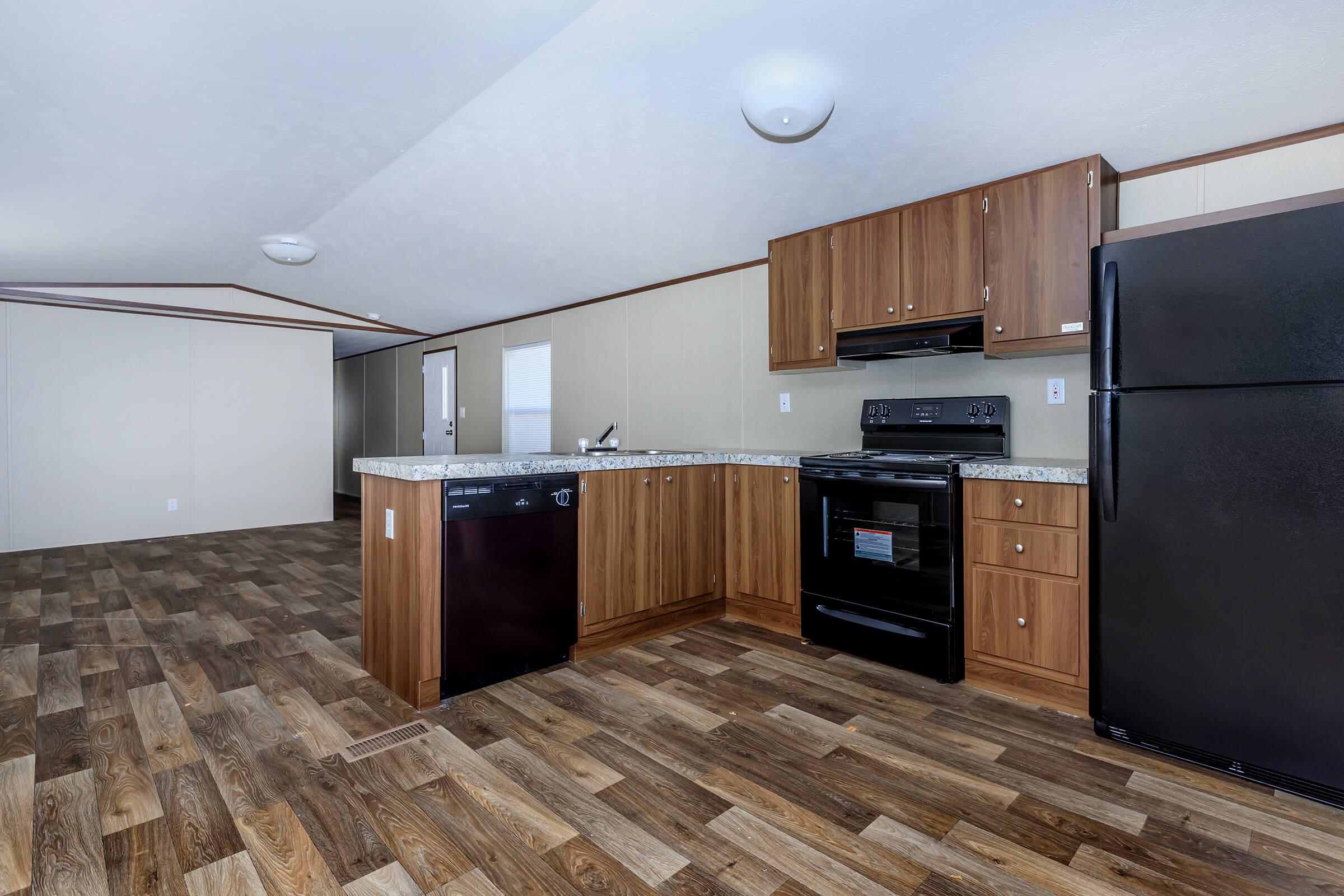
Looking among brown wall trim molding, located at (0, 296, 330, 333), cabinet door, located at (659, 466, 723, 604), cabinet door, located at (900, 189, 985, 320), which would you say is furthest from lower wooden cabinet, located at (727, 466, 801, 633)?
brown wall trim molding, located at (0, 296, 330, 333)

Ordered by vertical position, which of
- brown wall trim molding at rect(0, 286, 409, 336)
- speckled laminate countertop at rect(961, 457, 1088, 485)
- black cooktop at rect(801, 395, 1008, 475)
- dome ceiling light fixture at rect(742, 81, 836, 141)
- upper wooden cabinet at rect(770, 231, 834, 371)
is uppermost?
brown wall trim molding at rect(0, 286, 409, 336)

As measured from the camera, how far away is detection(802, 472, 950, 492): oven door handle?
278cm

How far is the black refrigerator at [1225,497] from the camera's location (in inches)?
73.7

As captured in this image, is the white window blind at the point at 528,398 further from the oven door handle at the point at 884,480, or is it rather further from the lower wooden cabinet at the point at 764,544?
the oven door handle at the point at 884,480

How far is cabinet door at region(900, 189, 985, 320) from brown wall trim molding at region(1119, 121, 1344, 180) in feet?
2.09

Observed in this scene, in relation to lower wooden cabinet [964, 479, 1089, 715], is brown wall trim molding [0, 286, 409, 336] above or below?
above

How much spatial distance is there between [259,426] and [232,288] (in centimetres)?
141

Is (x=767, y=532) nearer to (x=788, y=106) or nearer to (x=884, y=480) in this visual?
(x=884, y=480)

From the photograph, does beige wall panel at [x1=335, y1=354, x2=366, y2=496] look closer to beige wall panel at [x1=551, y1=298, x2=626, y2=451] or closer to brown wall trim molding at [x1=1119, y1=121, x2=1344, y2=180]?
beige wall panel at [x1=551, y1=298, x2=626, y2=451]

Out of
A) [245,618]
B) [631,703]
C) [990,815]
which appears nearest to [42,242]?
[245,618]

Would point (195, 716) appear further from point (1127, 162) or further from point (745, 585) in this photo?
point (1127, 162)

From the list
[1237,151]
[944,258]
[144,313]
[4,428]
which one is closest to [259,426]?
[144,313]

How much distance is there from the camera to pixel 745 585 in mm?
3654

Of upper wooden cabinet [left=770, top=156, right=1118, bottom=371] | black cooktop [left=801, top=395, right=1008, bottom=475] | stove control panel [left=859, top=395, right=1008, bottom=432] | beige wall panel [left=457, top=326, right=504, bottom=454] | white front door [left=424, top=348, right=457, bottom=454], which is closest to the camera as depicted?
upper wooden cabinet [left=770, top=156, right=1118, bottom=371]
